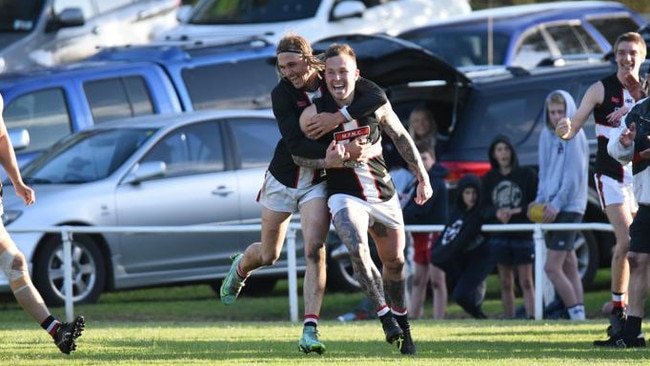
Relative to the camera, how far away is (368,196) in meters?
10.6

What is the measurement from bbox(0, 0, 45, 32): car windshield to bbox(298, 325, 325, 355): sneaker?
434 inches

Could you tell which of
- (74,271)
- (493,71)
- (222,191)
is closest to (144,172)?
(222,191)

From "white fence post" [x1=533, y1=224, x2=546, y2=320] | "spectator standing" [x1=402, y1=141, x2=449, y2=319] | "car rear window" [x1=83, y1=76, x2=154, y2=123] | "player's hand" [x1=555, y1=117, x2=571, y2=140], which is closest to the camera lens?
"player's hand" [x1=555, y1=117, x2=571, y2=140]

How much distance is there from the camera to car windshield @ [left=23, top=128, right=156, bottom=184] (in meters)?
16.0

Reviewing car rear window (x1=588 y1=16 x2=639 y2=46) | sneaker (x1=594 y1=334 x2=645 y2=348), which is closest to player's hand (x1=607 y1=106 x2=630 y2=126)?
sneaker (x1=594 y1=334 x2=645 y2=348)

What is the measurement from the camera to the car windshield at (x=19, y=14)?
20.7 metres

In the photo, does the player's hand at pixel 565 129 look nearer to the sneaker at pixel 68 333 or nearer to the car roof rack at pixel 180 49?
the sneaker at pixel 68 333

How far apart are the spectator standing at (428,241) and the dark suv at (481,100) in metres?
0.67

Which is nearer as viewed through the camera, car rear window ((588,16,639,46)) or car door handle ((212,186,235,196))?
car door handle ((212,186,235,196))

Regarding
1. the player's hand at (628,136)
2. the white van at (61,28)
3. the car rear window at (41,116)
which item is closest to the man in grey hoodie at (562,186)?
the player's hand at (628,136)

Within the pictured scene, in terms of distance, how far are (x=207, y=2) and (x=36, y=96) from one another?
5662mm

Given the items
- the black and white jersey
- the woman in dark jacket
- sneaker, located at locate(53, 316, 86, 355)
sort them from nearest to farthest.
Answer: sneaker, located at locate(53, 316, 86, 355), the black and white jersey, the woman in dark jacket

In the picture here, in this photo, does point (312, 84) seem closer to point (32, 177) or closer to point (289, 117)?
point (289, 117)

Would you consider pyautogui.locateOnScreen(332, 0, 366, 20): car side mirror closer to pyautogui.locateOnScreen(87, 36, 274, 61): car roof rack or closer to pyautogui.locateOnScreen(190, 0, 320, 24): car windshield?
pyautogui.locateOnScreen(190, 0, 320, 24): car windshield
